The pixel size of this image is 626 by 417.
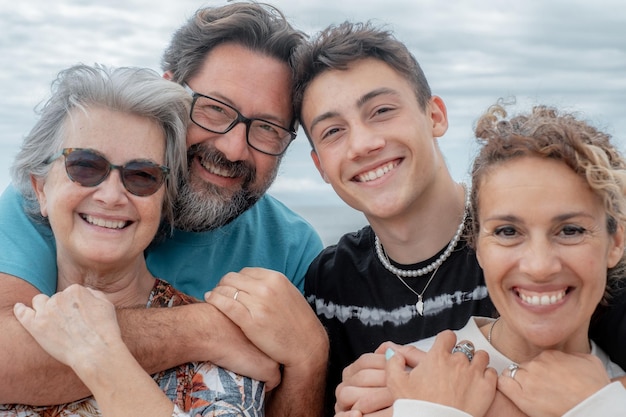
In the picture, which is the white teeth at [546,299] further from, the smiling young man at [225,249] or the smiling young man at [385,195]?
the smiling young man at [225,249]

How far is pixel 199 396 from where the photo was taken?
2908mm

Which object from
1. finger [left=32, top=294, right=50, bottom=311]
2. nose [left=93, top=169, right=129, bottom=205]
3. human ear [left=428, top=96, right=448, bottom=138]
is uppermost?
human ear [left=428, top=96, right=448, bottom=138]

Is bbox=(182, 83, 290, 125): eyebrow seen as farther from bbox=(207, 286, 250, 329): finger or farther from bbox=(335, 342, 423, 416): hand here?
bbox=(335, 342, 423, 416): hand

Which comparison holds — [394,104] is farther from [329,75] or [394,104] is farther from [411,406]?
[411,406]

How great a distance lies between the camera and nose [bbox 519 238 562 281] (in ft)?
8.47

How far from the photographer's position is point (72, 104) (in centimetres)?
318

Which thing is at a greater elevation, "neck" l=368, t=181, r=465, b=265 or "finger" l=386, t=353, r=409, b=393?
"neck" l=368, t=181, r=465, b=265

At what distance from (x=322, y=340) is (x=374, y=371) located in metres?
0.43

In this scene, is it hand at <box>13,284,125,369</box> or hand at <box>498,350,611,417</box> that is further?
hand at <box>13,284,125,369</box>

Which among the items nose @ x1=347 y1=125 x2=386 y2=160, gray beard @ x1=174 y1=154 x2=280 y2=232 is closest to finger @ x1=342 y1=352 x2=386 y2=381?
nose @ x1=347 y1=125 x2=386 y2=160

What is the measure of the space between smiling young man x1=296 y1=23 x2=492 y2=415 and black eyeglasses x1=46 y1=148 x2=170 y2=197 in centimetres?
90

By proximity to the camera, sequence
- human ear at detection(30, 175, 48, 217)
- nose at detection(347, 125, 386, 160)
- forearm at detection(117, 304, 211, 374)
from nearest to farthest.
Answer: forearm at detection(117, 304, 211, 374) < human ear at detection(30, 175, 48, 217) < nose at detection(347, 125, 386, 160)

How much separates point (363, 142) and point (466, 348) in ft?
3.49

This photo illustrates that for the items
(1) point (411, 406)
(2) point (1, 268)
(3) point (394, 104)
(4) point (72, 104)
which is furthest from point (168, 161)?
(1) point (411, 406)
